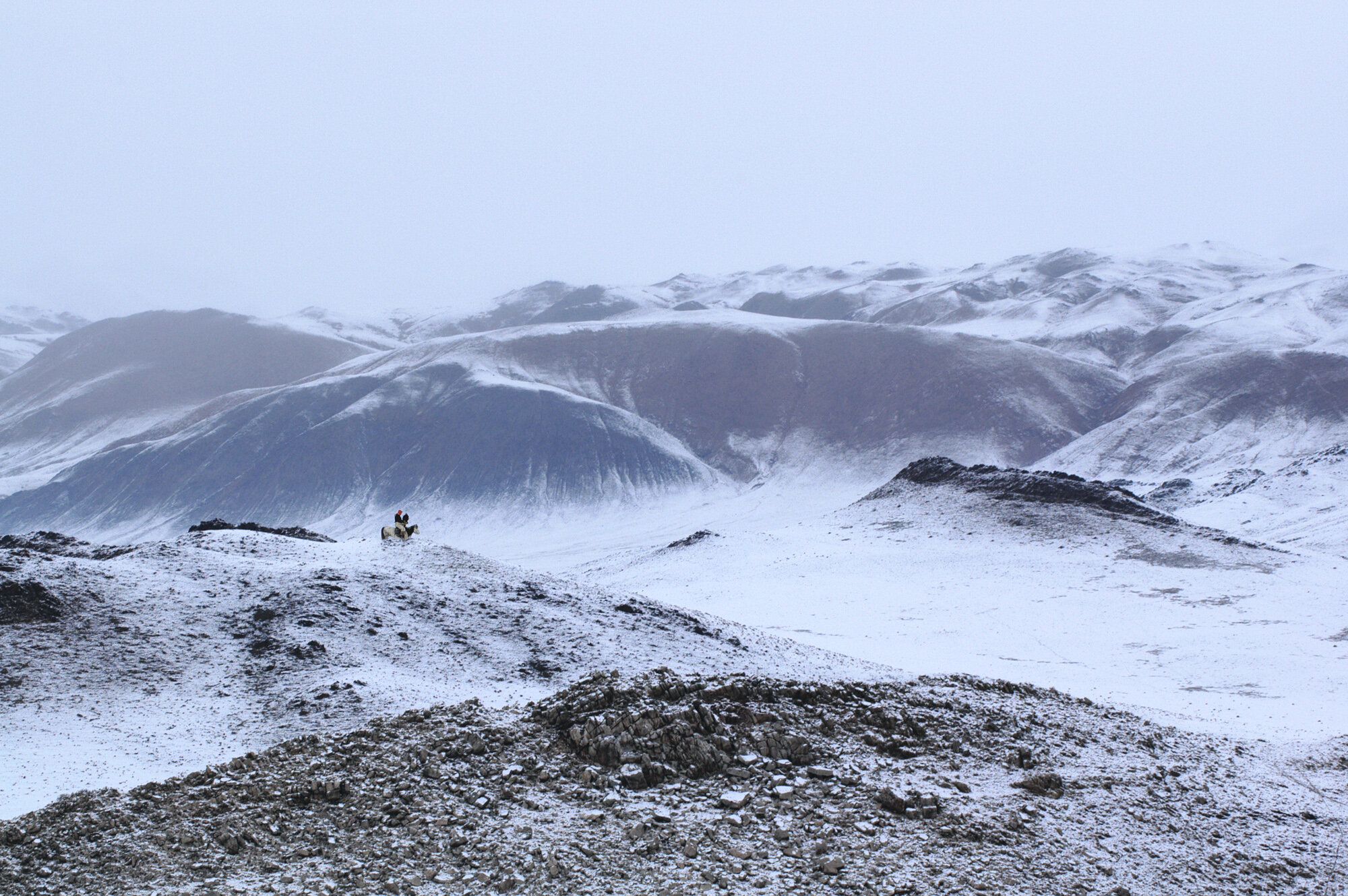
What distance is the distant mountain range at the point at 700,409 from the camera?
90.2 metres

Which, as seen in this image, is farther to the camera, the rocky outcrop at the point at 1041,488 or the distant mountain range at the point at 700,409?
the distant mountain range at the point at 700,409

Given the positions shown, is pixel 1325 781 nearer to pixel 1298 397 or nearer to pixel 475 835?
pixel 475 835

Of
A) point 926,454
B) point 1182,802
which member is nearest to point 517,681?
point 1182,802

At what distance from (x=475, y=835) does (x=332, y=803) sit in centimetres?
144

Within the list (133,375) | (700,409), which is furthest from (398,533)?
(133,375)

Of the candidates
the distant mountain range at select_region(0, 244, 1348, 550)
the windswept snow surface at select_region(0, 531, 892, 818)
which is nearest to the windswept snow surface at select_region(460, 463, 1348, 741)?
the windswept snow surface at select_region(0, 531, 892, 818)

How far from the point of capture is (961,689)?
12328 millimetres

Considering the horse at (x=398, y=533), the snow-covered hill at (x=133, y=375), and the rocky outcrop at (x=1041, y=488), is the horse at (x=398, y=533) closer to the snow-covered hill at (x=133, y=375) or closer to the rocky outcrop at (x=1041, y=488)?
the rocky outcrop at (x=1041, y=488)

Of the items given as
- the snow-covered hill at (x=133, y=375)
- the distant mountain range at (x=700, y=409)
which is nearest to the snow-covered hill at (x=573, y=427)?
the distant mountain range at (x=700, y=409)

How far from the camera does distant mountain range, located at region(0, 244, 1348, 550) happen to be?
9019 centimetres

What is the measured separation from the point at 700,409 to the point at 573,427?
21398 millimetres

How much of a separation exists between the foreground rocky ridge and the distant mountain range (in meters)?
72.8

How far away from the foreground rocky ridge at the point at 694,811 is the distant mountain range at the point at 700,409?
72.8 meters

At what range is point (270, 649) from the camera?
42.0 ft
